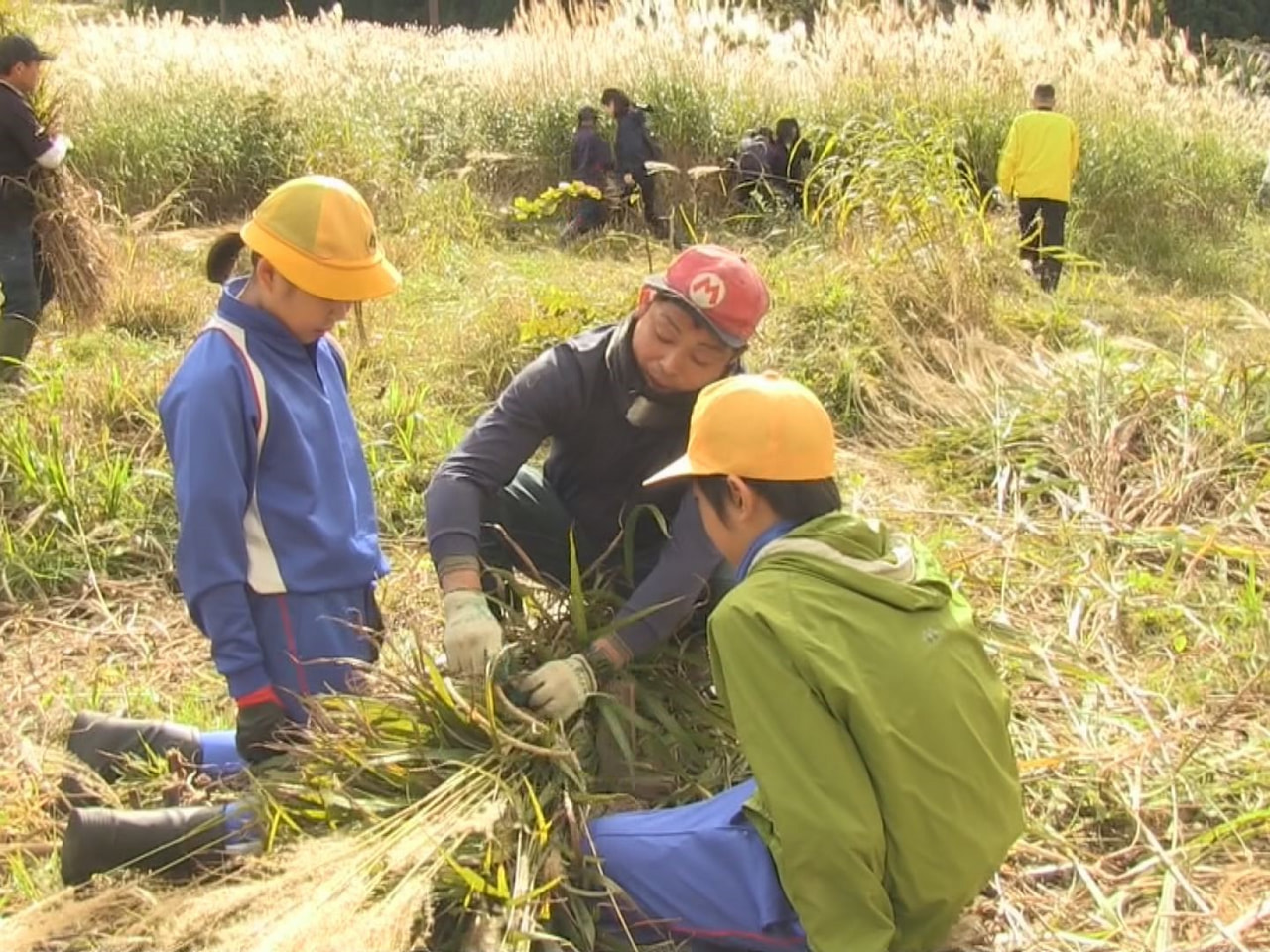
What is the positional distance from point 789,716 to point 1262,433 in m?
3.07

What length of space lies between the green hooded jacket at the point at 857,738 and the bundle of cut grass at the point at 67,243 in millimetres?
4300

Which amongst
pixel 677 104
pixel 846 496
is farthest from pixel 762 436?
pixel 677 104

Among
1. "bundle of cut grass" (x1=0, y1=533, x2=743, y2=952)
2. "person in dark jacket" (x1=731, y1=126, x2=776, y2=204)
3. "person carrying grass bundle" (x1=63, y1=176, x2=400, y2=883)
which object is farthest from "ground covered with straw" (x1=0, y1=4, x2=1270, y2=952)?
"person in dark jacket" (x1=731, y1=126, x2=776, y2=204)

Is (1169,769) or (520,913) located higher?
(520,913)

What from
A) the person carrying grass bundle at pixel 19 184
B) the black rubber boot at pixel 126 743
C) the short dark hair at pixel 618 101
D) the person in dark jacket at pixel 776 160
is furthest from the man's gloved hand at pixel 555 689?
the short dark hair at pixel 618 101

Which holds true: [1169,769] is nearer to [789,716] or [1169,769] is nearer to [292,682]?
[789,716]

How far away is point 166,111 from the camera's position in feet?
30.4

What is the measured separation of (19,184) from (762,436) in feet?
13.4

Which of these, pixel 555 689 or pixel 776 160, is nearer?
pixel 555 689

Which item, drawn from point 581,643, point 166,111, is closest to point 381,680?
point 581,643

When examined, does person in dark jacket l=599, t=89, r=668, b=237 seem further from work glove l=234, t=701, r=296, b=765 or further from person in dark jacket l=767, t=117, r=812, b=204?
work glove l=234, t=701, r=296, b=765

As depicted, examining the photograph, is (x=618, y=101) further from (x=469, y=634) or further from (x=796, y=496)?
(x=796, y=496)

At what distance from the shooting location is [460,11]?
3653 cm

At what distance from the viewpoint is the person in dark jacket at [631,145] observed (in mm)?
9242
